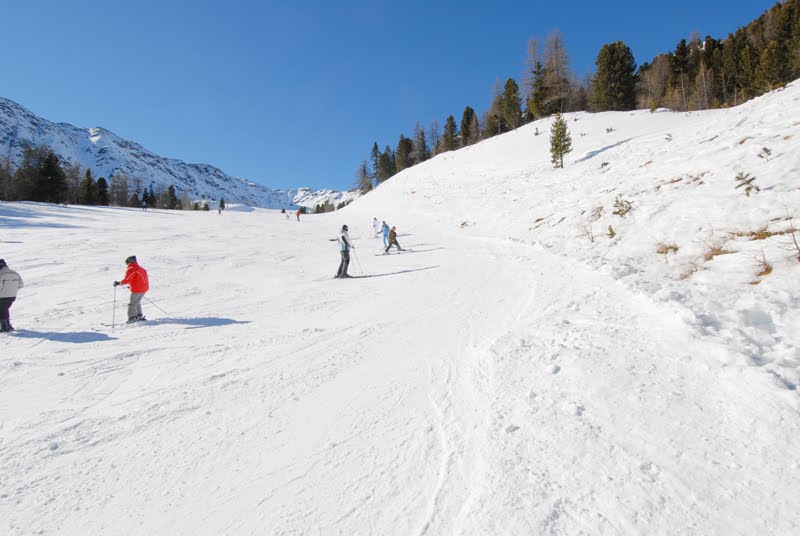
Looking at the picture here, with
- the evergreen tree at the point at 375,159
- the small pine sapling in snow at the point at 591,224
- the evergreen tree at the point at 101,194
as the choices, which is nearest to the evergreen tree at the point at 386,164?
the evergreen tree at the point at 375,159

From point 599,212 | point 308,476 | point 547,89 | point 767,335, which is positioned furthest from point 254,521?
point 547,89

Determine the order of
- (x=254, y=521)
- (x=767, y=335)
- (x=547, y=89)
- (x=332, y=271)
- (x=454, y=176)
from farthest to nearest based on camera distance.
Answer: (x=547, y=89) → (x=454, y=176) → (x=332, y=271) → (x=767, y=335) → (x=254, y=521)

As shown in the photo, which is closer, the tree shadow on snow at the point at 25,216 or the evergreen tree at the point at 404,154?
the tree shadow on snow at the point at 25,216

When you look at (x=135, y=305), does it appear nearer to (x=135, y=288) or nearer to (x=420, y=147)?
(x=135, y=288)

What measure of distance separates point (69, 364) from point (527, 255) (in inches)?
478

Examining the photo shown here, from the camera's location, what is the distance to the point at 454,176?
143 feet

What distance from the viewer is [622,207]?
39.0 feet

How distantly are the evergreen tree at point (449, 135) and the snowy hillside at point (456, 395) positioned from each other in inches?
2815

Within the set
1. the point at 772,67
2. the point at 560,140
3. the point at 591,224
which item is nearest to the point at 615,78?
the point at 772,67

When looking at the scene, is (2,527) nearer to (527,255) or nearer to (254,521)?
(254,521)

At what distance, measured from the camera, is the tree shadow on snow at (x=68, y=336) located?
6.76 m

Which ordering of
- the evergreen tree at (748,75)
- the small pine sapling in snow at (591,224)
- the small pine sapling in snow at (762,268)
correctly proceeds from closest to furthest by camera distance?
the small pine sapling in snow at (762,268), the small pine sapling in snow at (591,224), the evergreen tree at (748,75)

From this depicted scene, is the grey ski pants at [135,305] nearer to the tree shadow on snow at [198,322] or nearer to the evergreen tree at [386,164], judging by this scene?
the tree shadow on snow at [198,322]

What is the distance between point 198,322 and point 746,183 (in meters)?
12.3
